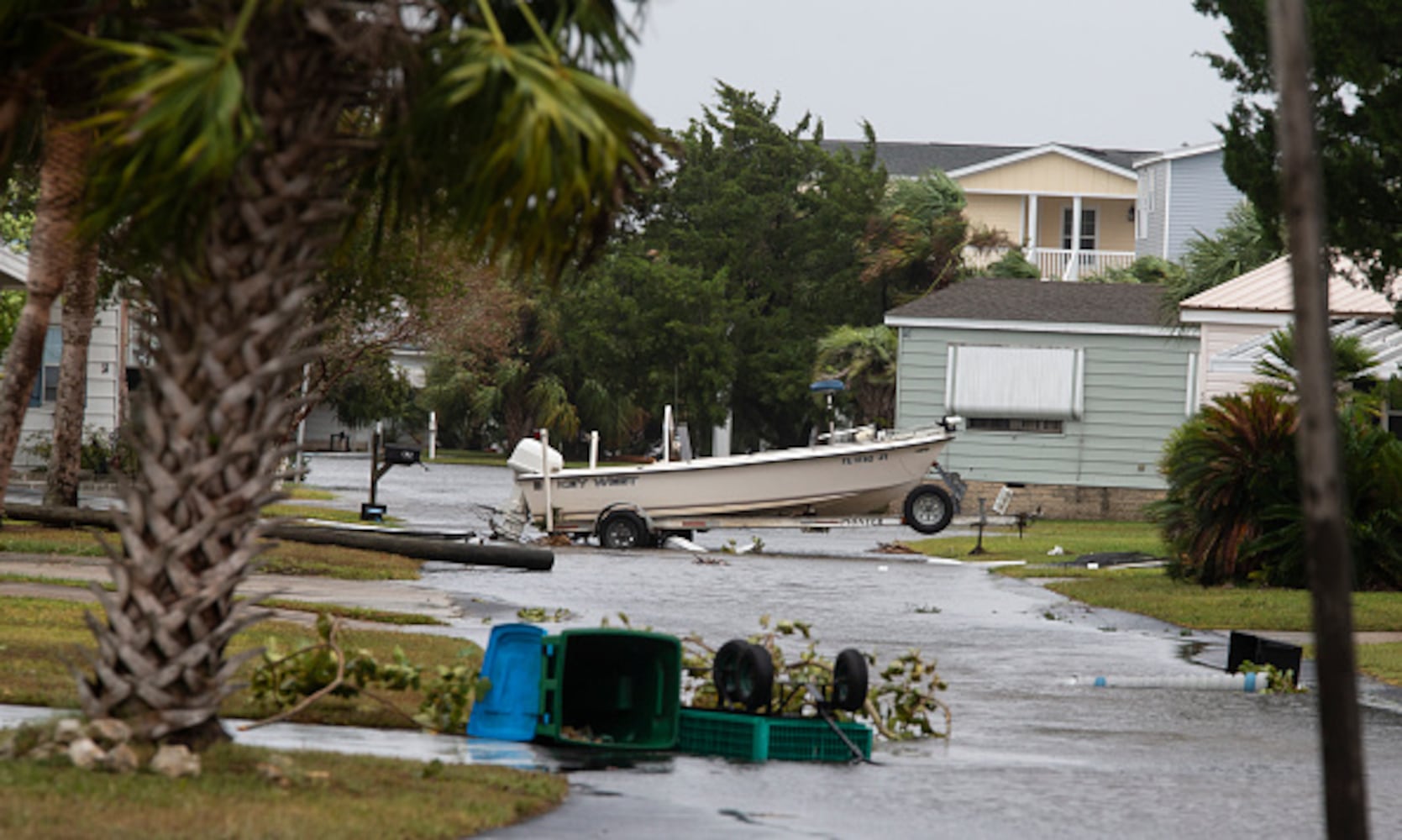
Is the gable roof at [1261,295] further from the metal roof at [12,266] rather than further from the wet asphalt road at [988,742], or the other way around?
the metal roof at [12,266]

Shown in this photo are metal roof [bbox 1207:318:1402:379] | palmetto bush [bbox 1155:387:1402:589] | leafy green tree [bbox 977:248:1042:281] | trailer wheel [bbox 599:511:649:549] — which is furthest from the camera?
leafy green tree [bbox 977:248:1042:281]

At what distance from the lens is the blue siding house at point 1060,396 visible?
45.8 m

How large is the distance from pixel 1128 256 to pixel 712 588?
1755 inches

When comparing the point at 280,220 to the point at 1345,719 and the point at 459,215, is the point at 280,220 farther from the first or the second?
the point at 1345,719

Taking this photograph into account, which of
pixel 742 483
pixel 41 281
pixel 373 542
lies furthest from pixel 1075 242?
pixel 41 281

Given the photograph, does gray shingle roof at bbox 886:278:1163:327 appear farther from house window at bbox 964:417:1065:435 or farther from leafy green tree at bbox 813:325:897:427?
leafy green tree at bbox 813:325:897:427

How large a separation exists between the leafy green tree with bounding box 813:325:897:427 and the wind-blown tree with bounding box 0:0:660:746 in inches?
1726

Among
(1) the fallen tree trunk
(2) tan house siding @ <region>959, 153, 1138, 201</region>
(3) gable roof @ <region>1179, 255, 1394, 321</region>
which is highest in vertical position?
(2) tan house siding @ <region>959, 153, 1138, 201</region>

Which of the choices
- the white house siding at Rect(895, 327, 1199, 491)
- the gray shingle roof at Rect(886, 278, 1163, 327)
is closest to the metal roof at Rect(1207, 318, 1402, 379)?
the white house siding at Rect(895, 327, 1199, 491)

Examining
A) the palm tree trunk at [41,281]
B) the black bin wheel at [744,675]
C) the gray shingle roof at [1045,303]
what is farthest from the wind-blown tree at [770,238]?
the black bin wheel at [744,675]

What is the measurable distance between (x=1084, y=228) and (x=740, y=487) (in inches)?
1646

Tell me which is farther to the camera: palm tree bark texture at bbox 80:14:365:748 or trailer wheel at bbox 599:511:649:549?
trailer wheel at bbox 599:511:649:549

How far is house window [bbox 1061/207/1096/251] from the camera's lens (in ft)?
241

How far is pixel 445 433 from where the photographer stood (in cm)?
8244
